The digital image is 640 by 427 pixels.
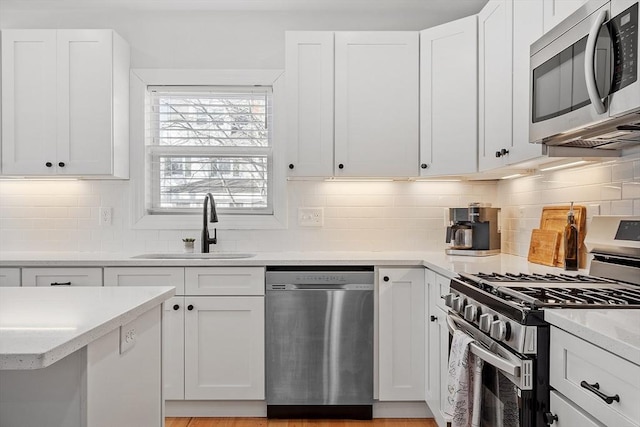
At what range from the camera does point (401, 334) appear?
2.89 metres

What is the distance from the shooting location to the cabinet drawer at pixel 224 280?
2869mm

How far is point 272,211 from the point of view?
3.51 metres

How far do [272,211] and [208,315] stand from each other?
0.92 m

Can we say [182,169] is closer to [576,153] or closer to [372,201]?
[372,201]

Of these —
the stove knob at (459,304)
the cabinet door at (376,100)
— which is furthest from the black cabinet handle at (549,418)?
the cabinet door at (376,100)

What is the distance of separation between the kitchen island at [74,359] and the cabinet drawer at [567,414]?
115 centimetres

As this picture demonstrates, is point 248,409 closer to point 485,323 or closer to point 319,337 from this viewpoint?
point 319,337

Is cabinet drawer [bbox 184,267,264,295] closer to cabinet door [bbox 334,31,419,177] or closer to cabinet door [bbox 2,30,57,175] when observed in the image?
cabinet door [bbox 334,31,419,177]

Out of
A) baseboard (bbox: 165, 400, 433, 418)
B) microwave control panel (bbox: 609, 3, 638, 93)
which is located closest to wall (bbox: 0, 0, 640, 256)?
baseboard (bbox: 165, 400, 433, 418)

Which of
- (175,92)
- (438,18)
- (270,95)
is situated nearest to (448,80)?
(438,18)

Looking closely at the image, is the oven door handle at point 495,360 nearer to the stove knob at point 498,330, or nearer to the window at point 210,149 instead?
the stove knob at point 498,330

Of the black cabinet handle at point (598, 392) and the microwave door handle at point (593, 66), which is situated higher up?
the microwave door handle at point (593, 66)

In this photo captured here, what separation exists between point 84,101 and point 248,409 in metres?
2.11

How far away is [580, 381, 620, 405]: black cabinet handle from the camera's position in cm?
109
